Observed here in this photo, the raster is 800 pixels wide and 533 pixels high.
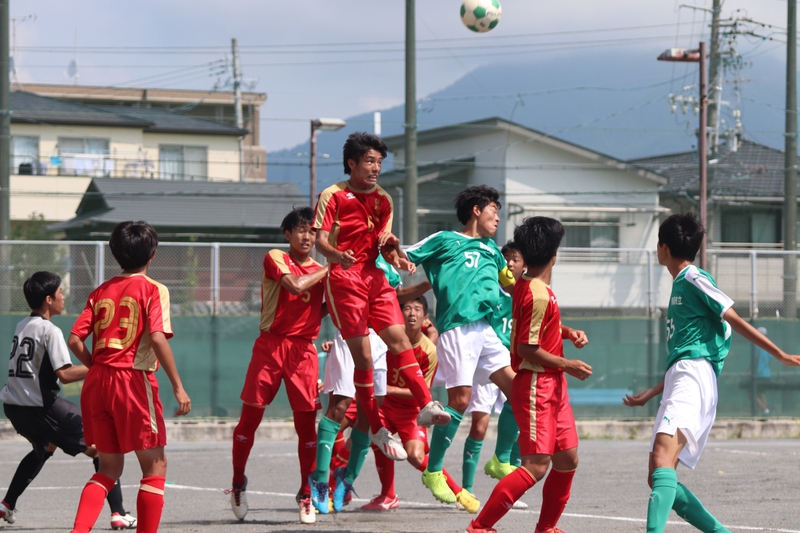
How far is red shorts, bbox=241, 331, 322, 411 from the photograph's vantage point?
777 centimetres

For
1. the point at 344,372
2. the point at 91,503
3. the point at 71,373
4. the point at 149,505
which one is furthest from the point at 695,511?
the point at 71,373

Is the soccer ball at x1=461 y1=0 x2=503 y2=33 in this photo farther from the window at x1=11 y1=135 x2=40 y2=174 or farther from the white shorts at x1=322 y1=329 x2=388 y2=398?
the window at x1=11 y1=135 x2=40 y2=174

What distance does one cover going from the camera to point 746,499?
8484mm

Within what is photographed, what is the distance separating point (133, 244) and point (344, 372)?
307 centimetres

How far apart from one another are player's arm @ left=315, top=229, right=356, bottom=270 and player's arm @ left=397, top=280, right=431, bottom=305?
1008mm

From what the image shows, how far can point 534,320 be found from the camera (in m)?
5.86

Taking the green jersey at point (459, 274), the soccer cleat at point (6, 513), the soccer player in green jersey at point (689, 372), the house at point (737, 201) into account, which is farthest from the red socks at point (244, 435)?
Result: the house at point (737, 201)

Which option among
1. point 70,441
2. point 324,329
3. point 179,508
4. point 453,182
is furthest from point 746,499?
point 453,182

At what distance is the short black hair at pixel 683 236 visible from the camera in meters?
5.91

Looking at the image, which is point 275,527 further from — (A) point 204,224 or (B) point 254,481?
(A) point 204,224

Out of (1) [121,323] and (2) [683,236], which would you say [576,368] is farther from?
(1) [121,323]

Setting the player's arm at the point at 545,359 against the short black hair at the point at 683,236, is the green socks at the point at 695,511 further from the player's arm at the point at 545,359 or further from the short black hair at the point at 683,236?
the short black hair at the point at 683,236

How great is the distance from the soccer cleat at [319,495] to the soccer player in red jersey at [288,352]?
14cm

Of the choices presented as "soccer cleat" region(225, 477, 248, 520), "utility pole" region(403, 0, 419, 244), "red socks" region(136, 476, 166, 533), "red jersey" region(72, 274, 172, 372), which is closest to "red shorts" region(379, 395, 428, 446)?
"soccer cleat" region(225, 477, 248, 520)
